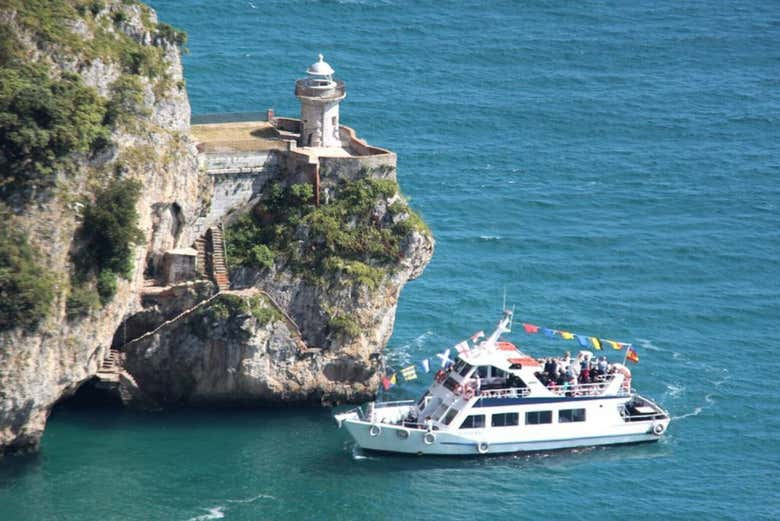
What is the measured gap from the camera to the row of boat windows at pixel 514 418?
4542 inches

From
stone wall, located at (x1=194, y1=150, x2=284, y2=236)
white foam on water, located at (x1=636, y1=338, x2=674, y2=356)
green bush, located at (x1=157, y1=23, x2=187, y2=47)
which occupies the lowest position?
white foam on water, located at (x1=636, y1=338, x2=674, y2=356)

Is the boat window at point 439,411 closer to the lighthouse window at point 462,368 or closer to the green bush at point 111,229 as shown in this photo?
the lighthouse window at point 462,368

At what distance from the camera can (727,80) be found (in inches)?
6855

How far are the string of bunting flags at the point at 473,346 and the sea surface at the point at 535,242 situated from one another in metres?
1.88

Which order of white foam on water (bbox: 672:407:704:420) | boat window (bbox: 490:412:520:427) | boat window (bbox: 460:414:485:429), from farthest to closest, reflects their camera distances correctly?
white foam on water (bbox: 672:407:704:420), boat window (bbox: 490:412:520:427), boat window (bbox: 460:414:485:429)

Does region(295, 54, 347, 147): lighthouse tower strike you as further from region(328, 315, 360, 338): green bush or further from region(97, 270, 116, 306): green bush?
region(97, 270, 116, 306): green bush

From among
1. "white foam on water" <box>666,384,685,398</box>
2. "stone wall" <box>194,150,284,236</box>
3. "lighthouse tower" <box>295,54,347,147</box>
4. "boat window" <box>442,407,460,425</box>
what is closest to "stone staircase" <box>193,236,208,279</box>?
"stone wall" <box>194,150,284,236</box>

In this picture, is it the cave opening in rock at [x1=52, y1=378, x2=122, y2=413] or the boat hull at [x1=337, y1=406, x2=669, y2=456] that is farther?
the cave opening in rock at [x1=52, y1=378, x2=122, y2=413]

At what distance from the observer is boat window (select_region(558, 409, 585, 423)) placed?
385 ft

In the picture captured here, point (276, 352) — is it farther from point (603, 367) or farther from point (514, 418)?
point (603, 367)

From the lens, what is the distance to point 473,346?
12094cm

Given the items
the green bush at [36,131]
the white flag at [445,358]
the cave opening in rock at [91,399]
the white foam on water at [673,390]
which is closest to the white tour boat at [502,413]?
the white flag at [445,358]

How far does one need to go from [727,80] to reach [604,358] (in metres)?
61.3

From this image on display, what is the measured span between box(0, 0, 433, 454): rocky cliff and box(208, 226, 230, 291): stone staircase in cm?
73
